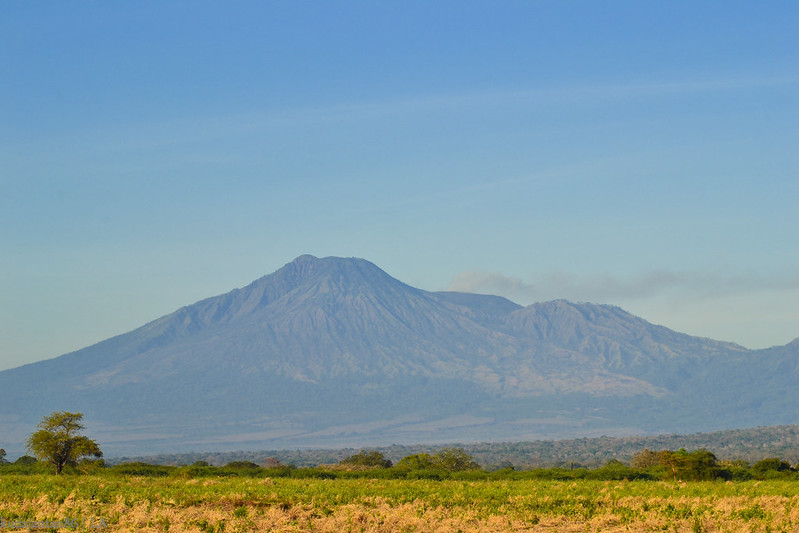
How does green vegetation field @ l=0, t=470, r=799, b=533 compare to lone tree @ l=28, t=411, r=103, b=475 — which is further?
lone tree @ l=28, t=411, r=103, b=475

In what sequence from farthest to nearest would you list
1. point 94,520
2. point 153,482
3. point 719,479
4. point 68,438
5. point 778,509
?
point 68,438 → point 719,479 → point 153,482 → point 778,509 → point 94,520

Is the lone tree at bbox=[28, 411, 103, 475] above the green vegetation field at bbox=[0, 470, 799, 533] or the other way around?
above

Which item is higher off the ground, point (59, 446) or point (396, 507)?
point (59, 446)

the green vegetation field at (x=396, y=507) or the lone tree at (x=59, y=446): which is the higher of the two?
the lone tree at (x=59, y=446)

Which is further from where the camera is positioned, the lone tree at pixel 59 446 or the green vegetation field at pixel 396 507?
the lone tree at pixel 59 446

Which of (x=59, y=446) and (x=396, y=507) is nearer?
(x=396, y=507)

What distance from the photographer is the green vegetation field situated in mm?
37750

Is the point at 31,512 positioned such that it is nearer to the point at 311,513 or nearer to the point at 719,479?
the point at 311,513

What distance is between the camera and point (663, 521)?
38375 mm

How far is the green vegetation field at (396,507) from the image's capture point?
124 ft

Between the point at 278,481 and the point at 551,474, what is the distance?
54.8 feet

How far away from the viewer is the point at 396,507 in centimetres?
4100

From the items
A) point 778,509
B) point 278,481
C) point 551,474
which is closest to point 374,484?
point 278,481

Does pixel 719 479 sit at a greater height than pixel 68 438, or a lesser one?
lesser
